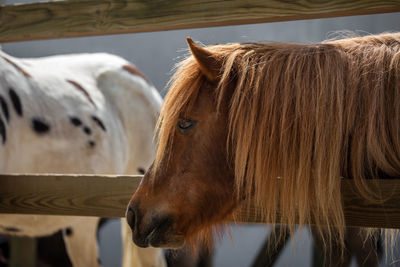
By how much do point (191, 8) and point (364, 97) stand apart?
628 millimetres

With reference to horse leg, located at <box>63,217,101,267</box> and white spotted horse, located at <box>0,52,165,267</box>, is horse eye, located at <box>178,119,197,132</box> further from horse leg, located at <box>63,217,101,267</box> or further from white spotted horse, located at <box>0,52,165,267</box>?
horse leg, located at <box>63,217,101,267</box>

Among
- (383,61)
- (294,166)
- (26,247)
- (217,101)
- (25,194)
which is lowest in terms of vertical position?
(26,247)

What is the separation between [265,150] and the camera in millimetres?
1027

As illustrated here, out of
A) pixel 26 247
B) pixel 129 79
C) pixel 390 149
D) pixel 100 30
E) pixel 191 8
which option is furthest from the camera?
pixel 26 247

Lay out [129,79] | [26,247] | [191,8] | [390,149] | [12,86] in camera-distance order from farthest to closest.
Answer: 1. [26,247]
2. [129,79]
3. [12,86]
4. [191,8]
5. [390,149]

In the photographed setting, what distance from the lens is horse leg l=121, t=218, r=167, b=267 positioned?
229 cm

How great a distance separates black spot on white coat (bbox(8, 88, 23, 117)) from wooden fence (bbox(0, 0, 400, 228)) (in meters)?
0.39

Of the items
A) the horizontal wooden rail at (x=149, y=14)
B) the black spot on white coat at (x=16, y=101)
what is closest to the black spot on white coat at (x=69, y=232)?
the black spot on white coat at (x=16, y=101)

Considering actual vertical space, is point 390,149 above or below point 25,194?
above

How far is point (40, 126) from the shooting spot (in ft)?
6.65

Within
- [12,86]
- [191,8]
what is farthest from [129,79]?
[191,8]

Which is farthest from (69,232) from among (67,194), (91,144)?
(67,194)

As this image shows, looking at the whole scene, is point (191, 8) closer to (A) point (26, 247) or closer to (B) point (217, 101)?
(B) point (217, 101)

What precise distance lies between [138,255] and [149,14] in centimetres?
148
